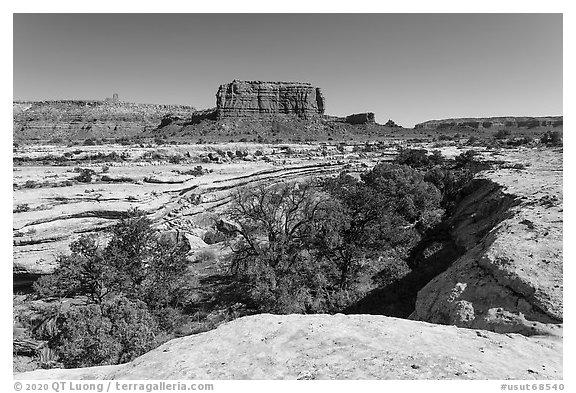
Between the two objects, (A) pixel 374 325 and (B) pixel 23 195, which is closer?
(A) pixel 374 325

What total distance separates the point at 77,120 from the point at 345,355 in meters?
105

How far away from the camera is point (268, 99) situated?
101562 millimetres

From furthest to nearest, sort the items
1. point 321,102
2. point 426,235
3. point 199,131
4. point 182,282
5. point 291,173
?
point 321,102
point 199,131
point 291,173
point 426,235
point 182,282

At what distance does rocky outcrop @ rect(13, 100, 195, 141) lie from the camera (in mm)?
79312

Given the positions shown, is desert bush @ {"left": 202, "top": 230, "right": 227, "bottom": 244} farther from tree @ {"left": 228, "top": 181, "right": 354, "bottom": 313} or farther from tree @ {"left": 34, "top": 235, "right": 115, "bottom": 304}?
tree @ {"left": 34, "top": 235, "right": 115, "bottom": 304}

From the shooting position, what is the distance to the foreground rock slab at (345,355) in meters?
5.32

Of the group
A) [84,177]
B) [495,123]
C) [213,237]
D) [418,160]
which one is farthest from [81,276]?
[495,123]

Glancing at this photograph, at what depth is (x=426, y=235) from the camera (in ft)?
71.2

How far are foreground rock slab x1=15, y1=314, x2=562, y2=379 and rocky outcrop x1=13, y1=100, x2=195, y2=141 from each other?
80.5 metres

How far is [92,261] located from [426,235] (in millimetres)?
18612

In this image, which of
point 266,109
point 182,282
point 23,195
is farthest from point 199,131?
point 182,282

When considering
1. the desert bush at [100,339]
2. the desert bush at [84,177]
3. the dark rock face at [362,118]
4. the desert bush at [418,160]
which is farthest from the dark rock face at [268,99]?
the desert bush at [100,339]
